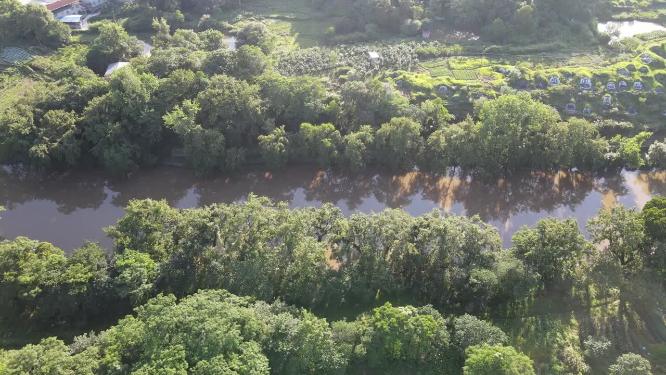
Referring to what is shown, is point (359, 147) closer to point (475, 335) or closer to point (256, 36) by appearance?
point (475, 335)

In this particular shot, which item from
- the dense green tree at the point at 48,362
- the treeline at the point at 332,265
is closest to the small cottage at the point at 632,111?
the treeline at the point at 332,265

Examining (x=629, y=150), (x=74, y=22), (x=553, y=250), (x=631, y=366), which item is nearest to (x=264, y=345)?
(x=553, y=250)

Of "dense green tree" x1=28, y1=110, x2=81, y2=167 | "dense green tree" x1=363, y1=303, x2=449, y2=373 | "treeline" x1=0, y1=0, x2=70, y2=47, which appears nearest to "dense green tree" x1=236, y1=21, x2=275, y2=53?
"treeline" x1=0, y1=0, x2=70, y2=47

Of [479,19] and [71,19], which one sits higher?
[479,19]

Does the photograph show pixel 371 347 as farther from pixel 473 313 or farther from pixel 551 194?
pixel 551 194

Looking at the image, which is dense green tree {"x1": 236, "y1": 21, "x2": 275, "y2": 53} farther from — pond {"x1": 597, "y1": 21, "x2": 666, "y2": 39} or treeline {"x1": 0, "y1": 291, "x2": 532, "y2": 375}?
pond {"x1": 597, "y1": 21, "x2": 666, "y2": 39}
